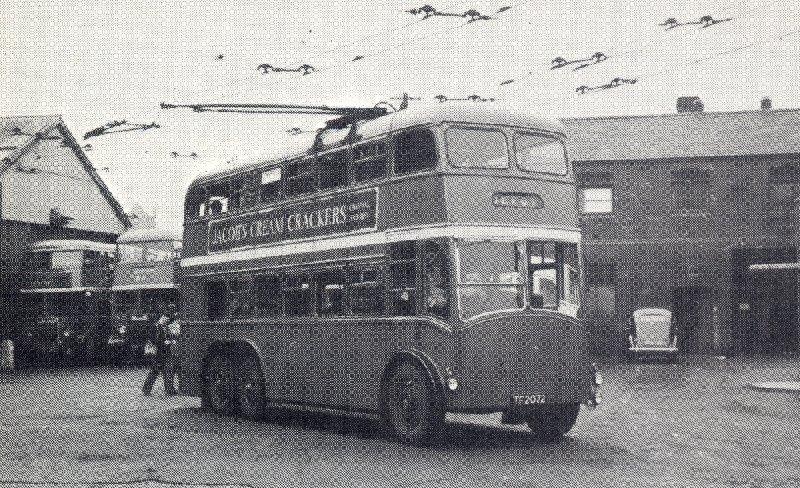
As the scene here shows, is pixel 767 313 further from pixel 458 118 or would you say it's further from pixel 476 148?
pixel 458 118

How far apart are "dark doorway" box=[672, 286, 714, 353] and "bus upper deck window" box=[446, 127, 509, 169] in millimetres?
27388

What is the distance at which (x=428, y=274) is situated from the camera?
12.3 m

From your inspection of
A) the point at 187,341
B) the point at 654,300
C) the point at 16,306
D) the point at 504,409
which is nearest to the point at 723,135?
the point at 654,300

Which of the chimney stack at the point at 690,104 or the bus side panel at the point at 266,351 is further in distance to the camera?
the chimney stack at the point at 690,104

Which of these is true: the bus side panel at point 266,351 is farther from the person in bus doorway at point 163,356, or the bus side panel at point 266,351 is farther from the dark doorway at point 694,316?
the dark doorway at point 694,316

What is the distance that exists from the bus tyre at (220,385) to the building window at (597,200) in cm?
2551

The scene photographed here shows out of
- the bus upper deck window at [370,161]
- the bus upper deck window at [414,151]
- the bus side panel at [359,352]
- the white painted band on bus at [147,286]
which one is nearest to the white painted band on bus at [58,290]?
the white painted band on bus at [147,286]

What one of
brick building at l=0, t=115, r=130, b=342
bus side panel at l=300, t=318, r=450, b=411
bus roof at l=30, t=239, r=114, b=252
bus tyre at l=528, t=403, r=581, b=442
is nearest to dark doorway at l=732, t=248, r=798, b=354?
bus roof at l=30, t=239, r=114, b=252

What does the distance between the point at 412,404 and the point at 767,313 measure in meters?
29.4

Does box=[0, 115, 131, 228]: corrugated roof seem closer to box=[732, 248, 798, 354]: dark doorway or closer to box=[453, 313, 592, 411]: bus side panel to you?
box=[732, 248, 798, 354]: dark doorway

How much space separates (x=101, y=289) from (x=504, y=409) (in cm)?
2282

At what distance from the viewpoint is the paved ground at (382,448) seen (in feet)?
33.9

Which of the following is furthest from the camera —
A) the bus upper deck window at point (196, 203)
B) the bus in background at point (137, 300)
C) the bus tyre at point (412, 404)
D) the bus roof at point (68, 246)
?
the bus roof at point (68, 246)

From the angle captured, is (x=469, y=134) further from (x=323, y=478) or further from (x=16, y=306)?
(x=16, y=306)
